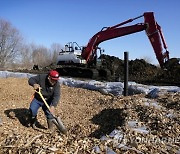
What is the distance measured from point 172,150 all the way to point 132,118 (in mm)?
1996

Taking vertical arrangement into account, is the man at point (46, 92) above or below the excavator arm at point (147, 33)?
below

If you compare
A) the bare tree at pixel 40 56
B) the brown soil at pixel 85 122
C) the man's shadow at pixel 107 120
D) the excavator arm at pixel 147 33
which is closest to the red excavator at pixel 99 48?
the excavator arm at pixel 147 33

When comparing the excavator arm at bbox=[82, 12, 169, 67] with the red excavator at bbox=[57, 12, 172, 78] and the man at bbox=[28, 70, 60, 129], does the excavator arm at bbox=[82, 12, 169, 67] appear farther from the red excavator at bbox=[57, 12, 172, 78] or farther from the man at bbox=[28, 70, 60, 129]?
the man at bbox=[28, 70, 60, 129]

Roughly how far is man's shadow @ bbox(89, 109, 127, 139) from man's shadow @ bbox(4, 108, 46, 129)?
Result: 1408 mm

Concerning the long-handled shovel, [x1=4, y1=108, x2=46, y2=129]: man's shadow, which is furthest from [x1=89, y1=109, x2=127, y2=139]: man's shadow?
[x1=4, y1=108, x2=46, y2=129]: man's shadow

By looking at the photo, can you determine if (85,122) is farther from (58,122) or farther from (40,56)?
(40,56)

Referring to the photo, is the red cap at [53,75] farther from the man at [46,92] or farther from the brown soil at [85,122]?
the brown soil at [85,122]

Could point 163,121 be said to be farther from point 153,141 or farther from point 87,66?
point 87,66

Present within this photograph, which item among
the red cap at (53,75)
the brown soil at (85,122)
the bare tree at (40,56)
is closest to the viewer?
the brown soil at (85,122)

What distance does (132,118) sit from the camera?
6.66 meters

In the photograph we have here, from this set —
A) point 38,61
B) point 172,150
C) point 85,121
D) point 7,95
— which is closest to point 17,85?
point 7,95

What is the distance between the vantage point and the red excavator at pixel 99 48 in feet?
55.5

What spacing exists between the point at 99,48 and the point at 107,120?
39.6ft

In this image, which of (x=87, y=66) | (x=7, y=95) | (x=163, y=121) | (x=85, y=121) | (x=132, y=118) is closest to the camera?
(x=163, y=121)
